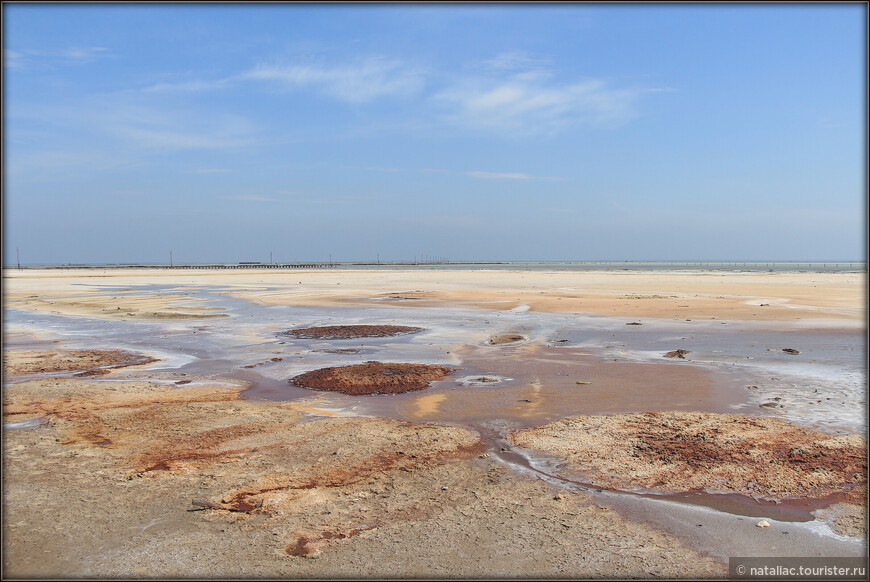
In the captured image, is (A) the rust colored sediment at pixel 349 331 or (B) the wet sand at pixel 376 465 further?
(A) the rust colored sediment at pixel 349 331

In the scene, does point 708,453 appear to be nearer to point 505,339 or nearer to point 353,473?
point 353,473

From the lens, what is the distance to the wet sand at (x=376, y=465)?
15.1 feet

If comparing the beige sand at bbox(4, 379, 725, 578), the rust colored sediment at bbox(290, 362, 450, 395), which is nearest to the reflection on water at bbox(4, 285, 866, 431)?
the rust colored sediment at bbox(290, 362, 450, 395)

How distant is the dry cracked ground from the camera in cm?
443

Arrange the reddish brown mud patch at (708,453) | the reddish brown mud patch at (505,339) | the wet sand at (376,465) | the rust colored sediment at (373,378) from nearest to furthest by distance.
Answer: the wet sand at (376,465)
the reddish brown mud patch at (708,453)
the rust colored sediment at (373,378)
the reddish brown mud patch at (505,339)

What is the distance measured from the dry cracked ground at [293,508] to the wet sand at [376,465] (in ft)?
0.07

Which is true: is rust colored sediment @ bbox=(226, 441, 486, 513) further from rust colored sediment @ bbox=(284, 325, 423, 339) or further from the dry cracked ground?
rust colored sediment @ bbox=(284, 325, 423, 339)

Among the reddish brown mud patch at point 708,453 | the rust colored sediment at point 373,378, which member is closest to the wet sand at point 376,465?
the reddish brown mud patch at point 708,453

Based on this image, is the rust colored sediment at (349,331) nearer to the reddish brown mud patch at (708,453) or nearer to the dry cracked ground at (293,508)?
the dry cracked ground at (293,508)

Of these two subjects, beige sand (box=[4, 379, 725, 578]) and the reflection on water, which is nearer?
beige sand (box=[4, 379, 725, 578])

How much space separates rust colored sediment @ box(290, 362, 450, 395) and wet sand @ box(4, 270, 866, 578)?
0.38 m

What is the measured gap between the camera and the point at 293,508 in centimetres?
538

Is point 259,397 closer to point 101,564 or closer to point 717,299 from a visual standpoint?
point 101,564

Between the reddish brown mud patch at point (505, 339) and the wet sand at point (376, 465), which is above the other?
the reddish brown mud patch at point (505, 339)
